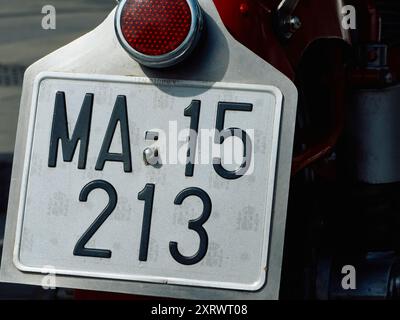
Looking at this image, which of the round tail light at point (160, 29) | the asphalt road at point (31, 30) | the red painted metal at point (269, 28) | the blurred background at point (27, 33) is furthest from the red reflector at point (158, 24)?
the asphalt road at point (31, 30)

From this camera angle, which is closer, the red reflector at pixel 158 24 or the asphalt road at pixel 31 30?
the red reflector at pixel 158 24

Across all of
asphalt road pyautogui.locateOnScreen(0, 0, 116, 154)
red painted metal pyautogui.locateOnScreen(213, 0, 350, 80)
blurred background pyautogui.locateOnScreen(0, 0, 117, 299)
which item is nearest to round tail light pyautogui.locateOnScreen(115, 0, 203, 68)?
red painted metal pyautogui.locateOnScreen(213, 0, 350, 80)

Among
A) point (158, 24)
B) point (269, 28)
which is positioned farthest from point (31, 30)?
point (158, 24)

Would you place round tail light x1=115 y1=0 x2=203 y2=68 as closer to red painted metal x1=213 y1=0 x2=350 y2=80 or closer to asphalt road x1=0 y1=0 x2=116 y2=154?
red painted metal x1=213 y1=0 x2=350 y2=80

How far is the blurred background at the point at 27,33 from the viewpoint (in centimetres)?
468

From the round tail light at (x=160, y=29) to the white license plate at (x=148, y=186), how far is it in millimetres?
56

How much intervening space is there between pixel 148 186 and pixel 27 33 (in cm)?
304

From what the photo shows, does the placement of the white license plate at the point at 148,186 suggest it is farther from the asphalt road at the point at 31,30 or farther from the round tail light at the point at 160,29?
the asphalt road at the point at 31,30

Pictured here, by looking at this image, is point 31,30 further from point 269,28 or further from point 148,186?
point 148,186

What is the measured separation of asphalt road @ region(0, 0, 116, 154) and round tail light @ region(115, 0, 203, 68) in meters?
2.68

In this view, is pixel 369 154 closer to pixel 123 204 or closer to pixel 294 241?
pixel 294 241

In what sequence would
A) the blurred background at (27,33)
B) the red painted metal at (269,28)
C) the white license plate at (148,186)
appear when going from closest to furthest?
the white license plate at (148,186)
the red painted metal at (269,28)
the blurred background at (27,33)

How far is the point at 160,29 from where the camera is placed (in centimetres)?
204

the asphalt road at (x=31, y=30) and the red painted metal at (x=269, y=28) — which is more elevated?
the red painted metal at (x=269, y=28)
